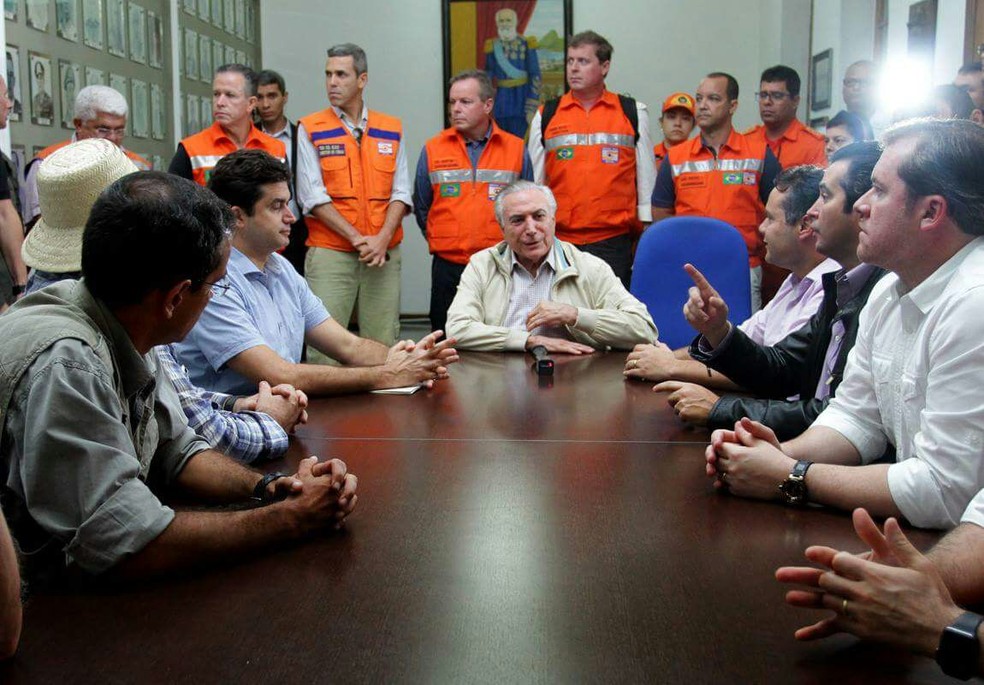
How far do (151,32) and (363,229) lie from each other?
1733 millimetres

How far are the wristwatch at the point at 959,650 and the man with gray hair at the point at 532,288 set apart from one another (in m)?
2.54

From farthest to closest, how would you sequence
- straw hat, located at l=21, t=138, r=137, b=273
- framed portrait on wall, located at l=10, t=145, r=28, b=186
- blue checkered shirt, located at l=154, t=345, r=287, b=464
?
framed portrait on wall, located at l=10, t=145, r=28, b=186 → straw hat, located at l=21, t=138, r=137, b=273 → blue checkered shirt, located at l=154, t=345, r=287, b=464

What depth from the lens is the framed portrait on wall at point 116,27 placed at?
16.9 feet

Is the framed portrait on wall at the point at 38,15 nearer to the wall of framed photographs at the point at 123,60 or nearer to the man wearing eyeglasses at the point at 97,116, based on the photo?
the wall of framed photographs at the point at 123,60

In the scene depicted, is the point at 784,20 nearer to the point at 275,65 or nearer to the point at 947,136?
the point at 275,65

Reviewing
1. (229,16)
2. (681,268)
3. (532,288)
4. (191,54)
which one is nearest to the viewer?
(532,288)

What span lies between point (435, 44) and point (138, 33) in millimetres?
2896

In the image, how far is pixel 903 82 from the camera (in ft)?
18.3

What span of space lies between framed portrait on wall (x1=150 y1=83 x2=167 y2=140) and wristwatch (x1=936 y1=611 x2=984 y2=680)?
5342mm

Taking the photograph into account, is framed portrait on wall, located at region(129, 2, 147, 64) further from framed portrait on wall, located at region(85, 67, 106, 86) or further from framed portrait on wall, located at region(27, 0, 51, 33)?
framed portrait on wall, located at region(27, 0, 51, 33)

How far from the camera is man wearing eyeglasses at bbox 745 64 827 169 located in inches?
213

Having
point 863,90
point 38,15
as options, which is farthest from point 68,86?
point 863,90

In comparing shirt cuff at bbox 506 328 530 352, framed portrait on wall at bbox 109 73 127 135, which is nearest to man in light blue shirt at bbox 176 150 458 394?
shirt cuff at bbox 506 328 530 352

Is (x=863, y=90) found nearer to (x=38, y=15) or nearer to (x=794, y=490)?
Result: (x=38, y=15)
